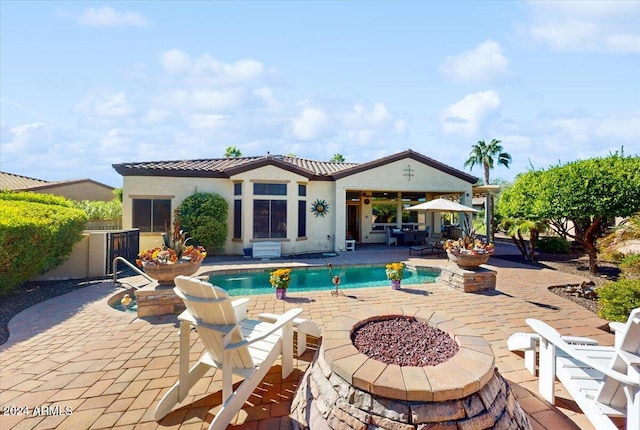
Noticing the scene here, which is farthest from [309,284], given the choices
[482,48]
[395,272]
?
[482,48]

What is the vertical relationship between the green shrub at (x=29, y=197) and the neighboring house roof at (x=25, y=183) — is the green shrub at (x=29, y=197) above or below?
below

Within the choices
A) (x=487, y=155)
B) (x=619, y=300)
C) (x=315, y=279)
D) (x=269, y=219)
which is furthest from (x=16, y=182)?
(x=487, y=155)

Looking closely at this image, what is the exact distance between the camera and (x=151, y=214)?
12.9m

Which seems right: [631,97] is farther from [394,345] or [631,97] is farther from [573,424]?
[394,345]

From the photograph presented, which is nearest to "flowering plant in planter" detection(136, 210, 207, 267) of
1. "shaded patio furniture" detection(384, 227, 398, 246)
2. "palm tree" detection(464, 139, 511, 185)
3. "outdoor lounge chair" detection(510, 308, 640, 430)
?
"outdoor lounge chair" detection(510, 308, 640, 430)

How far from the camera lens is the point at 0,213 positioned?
6.71 meters

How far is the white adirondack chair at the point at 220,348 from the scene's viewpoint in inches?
106

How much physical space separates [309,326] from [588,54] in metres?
11.5

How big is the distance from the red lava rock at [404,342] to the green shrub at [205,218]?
35.5 ft

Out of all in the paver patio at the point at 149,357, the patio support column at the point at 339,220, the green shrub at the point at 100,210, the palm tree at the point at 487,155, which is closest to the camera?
the paver patio at the point at 149,357

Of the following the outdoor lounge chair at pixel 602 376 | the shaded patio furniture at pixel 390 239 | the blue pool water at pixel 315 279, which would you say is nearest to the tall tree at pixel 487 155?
the shaded patio furniture at pixel 390 239

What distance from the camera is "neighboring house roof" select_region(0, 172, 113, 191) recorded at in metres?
19.5

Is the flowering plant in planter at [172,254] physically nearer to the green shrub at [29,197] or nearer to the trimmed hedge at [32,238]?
the trimmed hedge at [32,238]

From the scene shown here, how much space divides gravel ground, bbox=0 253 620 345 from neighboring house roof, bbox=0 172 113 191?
1675 cm
